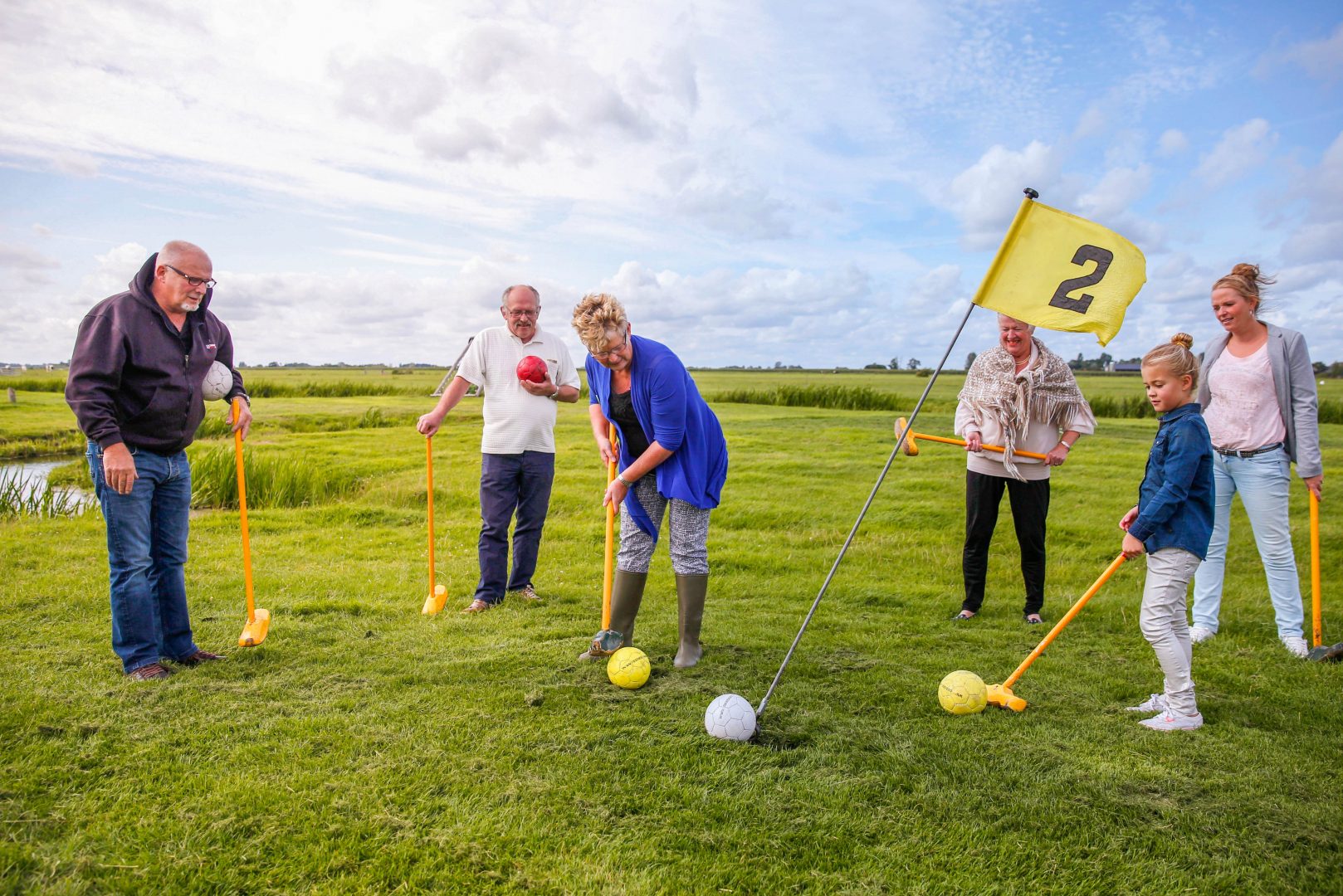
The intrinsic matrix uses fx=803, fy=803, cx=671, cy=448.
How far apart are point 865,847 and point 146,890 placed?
243 centimetres

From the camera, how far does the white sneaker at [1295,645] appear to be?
5.21 metres

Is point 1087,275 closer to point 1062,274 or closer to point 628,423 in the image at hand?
point 1062,274

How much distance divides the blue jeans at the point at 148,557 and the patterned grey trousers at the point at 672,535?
248 centimetres

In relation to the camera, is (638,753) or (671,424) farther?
(671,424)

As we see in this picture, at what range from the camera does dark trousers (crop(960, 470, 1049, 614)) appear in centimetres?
575

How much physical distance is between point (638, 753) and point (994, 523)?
3539mm

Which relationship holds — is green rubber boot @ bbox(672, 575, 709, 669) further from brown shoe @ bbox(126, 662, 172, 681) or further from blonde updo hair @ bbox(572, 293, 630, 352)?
brown shoe @ bbox(126, 662, 172, 681)

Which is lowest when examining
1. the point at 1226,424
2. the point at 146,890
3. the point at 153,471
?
the point at 146,890

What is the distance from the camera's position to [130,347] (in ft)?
13.5

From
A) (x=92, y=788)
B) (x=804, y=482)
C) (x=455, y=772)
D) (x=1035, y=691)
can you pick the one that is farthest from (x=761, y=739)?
(x=804, y=482)

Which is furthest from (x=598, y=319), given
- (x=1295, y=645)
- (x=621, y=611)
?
(x=1295, y=645)

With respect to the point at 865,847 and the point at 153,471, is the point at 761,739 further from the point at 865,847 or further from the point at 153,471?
the point at 153,471

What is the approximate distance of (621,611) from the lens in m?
4.76

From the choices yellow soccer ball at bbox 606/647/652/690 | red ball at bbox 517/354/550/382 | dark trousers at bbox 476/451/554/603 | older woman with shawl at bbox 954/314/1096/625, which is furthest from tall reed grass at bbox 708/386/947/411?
yellow soccer ball at bbox 606/647/652/690
